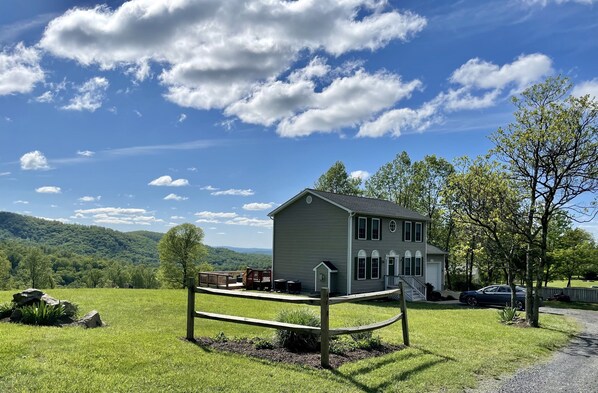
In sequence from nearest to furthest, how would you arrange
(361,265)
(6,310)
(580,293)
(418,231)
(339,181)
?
(6,310)
(361,265)
(580,293)
(418,231)
(339,181)

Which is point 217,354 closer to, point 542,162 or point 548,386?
point 548,386

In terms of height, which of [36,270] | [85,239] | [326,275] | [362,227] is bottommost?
[36,270]

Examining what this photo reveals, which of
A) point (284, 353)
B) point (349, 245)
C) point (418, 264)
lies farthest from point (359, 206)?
point (284, 353)

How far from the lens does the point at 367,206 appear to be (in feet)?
96.8

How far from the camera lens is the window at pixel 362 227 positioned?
27.5 metres

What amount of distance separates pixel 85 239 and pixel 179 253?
113 meters

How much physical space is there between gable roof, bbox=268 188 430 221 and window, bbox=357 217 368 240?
577mm

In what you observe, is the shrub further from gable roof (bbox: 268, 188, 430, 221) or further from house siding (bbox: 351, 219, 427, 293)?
house siding (bbox: 351, 219, 427, 293)

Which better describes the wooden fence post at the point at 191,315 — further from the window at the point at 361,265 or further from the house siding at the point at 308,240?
the window at the point at 361,265

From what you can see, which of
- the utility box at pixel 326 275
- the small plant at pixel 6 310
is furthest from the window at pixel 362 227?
the small plant at pixel 6 310

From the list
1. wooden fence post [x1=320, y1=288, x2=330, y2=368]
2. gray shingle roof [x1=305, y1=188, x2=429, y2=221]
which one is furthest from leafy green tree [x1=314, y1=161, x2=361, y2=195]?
wooden fence post [x1=320, y1=288, x2=330, y2=368]

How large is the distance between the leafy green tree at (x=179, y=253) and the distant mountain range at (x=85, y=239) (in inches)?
3259

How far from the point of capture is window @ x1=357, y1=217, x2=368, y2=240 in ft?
90.1

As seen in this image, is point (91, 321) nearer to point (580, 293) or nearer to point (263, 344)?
point (263, 344)
